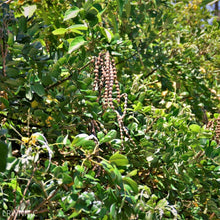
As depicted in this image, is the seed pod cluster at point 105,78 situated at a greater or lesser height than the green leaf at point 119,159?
greater

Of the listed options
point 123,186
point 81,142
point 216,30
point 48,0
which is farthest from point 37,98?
point 216,30

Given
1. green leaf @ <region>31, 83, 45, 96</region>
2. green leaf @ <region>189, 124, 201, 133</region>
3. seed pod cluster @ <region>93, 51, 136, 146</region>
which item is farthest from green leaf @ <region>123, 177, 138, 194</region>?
green leaf @ <region>189, 124, 201, 133</region>

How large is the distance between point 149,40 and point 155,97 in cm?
38

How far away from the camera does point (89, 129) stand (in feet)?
4.44

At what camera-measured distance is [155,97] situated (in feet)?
7.00

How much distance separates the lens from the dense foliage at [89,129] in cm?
104

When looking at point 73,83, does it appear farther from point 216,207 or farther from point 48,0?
point 216,207

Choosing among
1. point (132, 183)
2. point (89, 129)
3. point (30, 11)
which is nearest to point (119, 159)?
point (132, 183)

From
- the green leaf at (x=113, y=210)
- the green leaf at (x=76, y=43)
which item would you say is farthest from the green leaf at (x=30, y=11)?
the green leaf at (x=113, y=210)

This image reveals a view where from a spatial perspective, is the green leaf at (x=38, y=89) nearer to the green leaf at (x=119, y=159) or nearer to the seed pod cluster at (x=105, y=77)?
the seed pod cluster at (x=105, y=77)

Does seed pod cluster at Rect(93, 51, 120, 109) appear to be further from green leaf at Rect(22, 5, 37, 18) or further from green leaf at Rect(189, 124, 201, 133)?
green leaf at Rect(189, 124, 201, 133)

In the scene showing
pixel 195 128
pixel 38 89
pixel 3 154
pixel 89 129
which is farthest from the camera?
pixel 195 128

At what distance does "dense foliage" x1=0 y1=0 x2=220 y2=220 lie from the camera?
104 cm

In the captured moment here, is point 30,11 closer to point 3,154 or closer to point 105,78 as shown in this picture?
point 105,78
